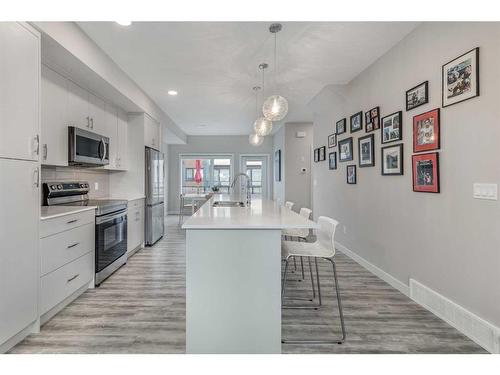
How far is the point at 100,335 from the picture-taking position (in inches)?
78.2

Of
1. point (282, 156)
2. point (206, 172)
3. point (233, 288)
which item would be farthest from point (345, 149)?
point (206, 172)

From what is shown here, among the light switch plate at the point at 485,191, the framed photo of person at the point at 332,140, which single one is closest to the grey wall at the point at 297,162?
the framed photo of person at the point at 332,140

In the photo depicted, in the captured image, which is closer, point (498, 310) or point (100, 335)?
point (498, 310)

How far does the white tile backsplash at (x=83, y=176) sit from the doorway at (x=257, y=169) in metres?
5.23

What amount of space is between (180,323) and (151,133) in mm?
3639

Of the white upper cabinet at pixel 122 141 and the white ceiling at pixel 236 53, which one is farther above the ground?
the white ceiling at pixel 236 53

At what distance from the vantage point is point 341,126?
4.17 metres

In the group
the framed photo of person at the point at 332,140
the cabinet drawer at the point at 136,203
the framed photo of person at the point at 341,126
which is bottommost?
the cabinet drawer at the point at 136,203

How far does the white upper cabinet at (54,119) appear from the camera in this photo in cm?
265

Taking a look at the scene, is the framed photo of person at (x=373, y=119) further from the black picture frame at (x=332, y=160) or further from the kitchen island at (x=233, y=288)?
the kitchen island at (x=233, y=288)

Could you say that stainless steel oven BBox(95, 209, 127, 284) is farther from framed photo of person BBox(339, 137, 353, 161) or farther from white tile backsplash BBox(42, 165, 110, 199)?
framed photo of person BBox(339, 137, 353, 161)
